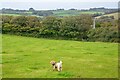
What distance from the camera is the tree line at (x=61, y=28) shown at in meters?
49.2

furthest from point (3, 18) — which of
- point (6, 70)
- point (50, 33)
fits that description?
point (6, 70)

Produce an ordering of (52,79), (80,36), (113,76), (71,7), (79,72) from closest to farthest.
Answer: (52,79) → (113,76) → (79,72) → (80,36) → (71,7)

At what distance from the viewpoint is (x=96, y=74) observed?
14070 millimetres

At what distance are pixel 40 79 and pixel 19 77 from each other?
3.61 feet


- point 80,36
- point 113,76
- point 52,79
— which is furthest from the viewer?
point 80,36

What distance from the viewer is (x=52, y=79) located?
1267 centimetres

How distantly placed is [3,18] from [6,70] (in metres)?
44.5

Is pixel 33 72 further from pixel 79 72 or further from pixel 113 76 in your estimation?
pixel 113 76

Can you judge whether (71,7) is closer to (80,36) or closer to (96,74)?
(80,36)

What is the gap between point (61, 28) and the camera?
178 ft

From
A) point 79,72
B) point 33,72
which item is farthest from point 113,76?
point 33,72

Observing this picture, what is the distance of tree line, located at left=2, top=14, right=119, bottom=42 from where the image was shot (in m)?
49.2

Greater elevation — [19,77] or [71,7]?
[71,7]

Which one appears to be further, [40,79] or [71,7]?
[71,7]
